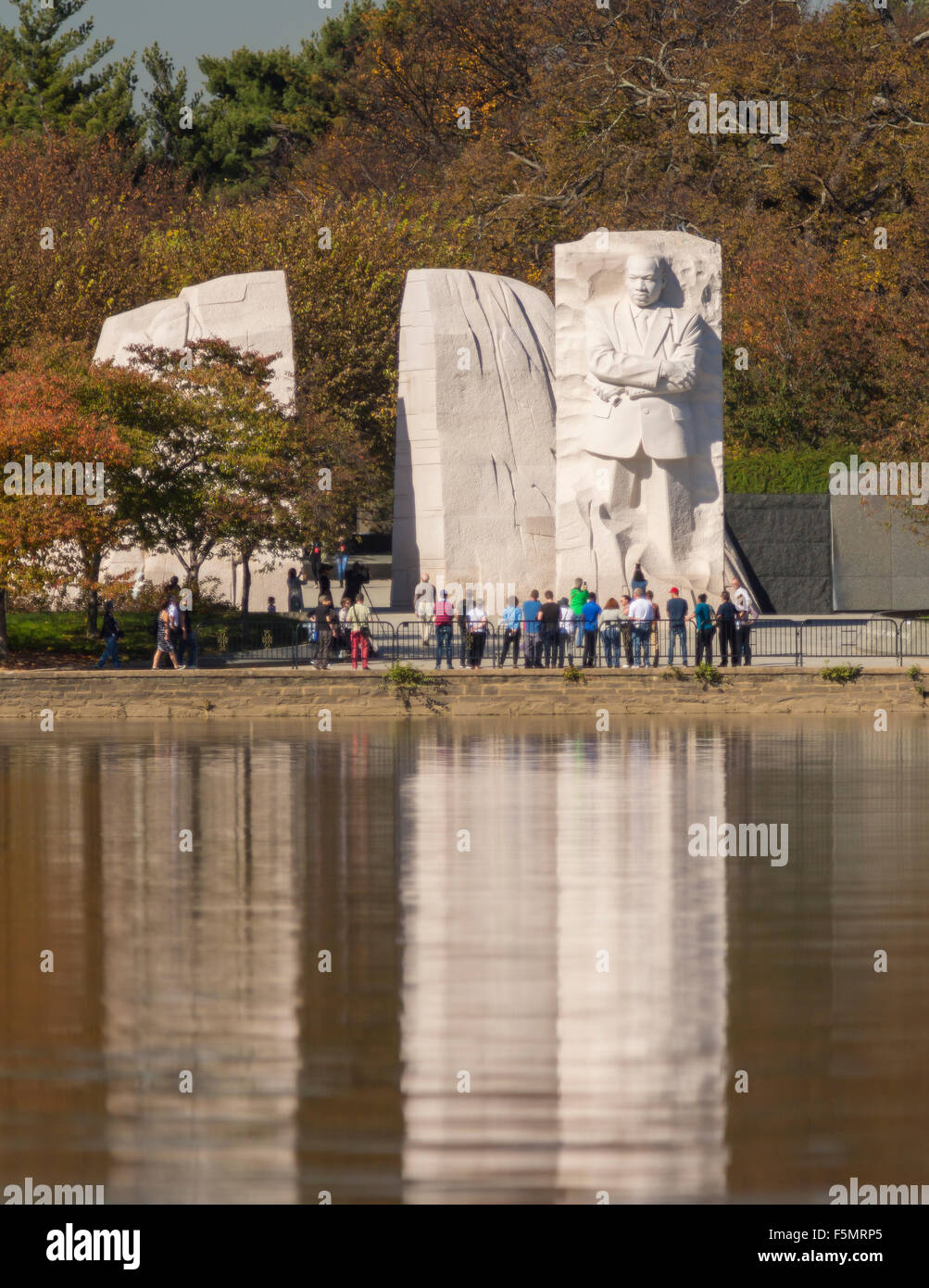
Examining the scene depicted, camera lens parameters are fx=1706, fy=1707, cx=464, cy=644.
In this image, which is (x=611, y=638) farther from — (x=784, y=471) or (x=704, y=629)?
(x=784, y=471)

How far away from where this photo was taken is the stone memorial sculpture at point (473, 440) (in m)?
38.0

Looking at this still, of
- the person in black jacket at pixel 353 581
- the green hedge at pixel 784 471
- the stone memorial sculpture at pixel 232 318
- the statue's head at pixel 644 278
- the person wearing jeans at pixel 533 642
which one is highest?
A: the stone memorial sculpture at pixel 232 318

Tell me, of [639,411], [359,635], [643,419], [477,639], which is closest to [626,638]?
[477,639]

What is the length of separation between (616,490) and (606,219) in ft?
51.9

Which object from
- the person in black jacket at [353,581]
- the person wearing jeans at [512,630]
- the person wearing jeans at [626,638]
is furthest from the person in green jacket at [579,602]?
the person in black jacket at [353,581]

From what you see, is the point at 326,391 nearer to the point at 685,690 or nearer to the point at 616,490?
the point at 616,490

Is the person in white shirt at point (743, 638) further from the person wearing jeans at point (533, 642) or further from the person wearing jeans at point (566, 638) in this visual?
the person wearing jeans at point (533, 642)

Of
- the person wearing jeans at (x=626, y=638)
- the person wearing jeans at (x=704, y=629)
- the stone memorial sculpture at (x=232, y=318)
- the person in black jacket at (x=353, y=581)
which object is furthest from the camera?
the stone memorial sculpture at (x=232, y=318)

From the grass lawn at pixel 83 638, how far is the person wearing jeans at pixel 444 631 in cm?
300

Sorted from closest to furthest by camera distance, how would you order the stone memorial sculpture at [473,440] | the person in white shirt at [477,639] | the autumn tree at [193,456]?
the person in white shirt at [477,639] → the autumn tree at [193,456] → the stone memorial sculpture at [473,440]

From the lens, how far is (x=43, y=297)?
4922cm

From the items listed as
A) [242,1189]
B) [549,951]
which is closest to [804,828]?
[549,951]

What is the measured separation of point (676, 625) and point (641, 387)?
6.45 m

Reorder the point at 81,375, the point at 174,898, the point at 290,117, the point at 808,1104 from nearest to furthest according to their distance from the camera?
the point at 808,1104
the point at 174,898
the point at 81,375
the point at 290,117
